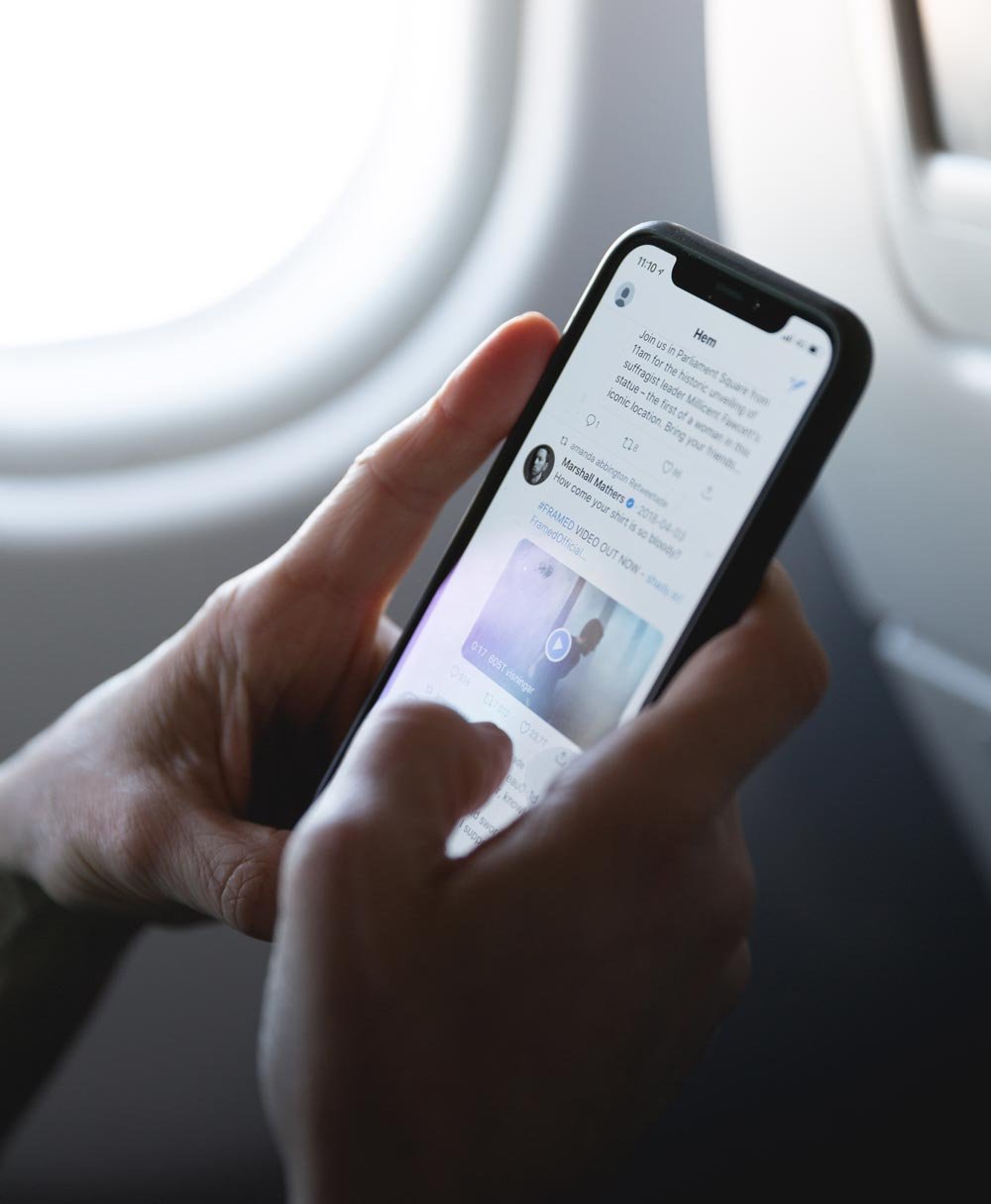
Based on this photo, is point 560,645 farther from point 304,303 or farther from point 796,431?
point 304,303

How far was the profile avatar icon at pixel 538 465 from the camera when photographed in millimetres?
569

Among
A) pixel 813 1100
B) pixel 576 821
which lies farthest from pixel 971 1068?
pixel 576 821

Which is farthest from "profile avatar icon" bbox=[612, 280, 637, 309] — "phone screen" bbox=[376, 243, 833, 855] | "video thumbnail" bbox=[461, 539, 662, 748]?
"video thumbnail" bbox=[461, 539, 662, 748]

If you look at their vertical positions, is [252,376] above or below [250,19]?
below

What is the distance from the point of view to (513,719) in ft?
1.81

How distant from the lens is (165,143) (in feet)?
2.59

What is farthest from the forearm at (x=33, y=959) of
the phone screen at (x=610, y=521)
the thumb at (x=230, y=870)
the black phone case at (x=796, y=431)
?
the black phone case at (x=796, y=431)

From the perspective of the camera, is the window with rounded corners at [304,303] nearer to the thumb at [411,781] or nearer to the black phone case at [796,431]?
the black phone case at [796,431]

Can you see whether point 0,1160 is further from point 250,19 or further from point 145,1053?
point 250,19

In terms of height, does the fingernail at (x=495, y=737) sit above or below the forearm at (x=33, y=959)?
above

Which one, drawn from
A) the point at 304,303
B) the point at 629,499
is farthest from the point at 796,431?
the point at 304,303

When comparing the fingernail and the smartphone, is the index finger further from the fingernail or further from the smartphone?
the fingernail

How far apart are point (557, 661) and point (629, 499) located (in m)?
0.08

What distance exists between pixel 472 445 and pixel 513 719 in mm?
143
